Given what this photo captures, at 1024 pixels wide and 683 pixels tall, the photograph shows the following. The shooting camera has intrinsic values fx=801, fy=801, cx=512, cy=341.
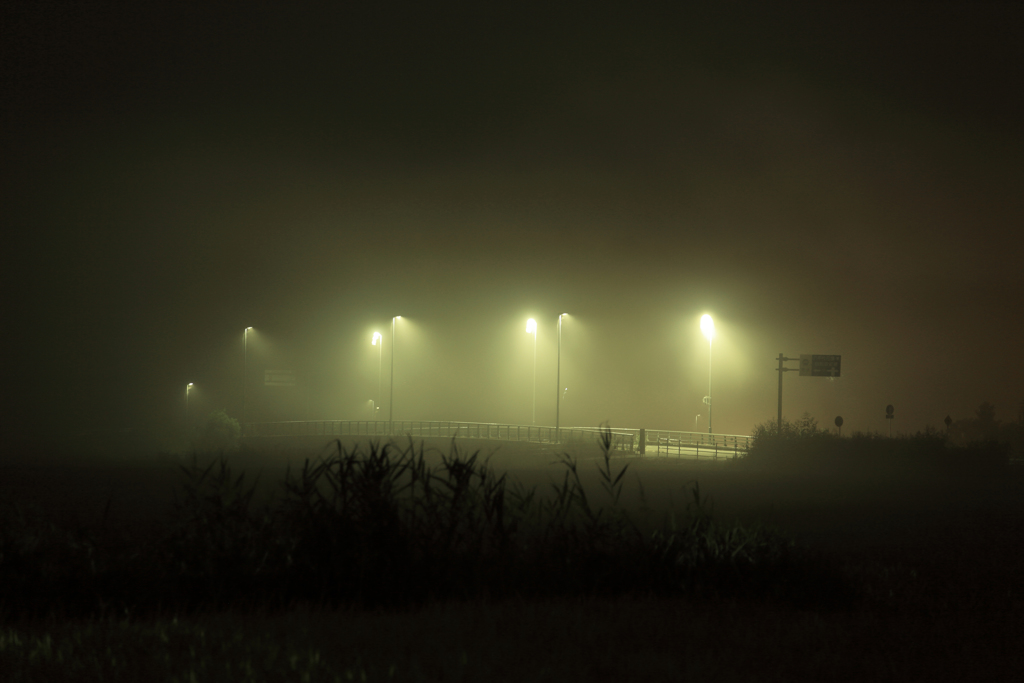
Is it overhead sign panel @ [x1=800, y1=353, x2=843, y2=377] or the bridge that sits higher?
overhead sign panel @ [x1=800, y1=353, x2=843, y2=377]

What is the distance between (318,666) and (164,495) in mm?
15580

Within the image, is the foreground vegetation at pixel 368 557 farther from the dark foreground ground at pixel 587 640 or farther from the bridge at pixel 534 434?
the bridge at pixel 534 434

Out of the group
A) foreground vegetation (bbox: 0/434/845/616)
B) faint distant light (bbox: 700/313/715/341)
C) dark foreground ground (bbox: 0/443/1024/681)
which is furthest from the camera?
faint distant light (bbox: 700/313/715/341)

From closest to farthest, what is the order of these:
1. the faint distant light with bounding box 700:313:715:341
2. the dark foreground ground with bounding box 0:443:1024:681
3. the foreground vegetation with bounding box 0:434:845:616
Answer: the dark foreground ground with bounding box 0:443:1024:681, the foreground vegetation with bounding box 0:434:845:616, the faint distant light with bounding box 700:313:715:341

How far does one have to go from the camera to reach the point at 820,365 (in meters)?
43.8

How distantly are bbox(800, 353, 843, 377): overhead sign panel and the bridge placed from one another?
5248 millimetres

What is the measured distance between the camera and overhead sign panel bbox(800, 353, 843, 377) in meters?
43.4

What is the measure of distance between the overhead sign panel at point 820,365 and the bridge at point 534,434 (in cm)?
525

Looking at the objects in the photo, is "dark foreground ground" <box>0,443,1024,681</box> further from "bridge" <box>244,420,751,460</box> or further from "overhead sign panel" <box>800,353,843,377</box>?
"overhead sign panel" <box>800,353,843,377</box>

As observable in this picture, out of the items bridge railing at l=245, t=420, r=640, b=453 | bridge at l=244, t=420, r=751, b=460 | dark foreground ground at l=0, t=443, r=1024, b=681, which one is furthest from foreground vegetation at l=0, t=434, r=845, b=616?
bridge railing at l=245, t=420, r=640, b=453

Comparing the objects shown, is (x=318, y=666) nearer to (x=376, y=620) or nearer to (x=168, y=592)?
(x=376, y=620)

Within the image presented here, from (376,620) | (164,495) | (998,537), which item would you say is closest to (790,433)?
(998,537)

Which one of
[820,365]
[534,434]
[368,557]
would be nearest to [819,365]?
[820,365]

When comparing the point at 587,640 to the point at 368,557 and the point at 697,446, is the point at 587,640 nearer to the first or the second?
the point at 368,557
